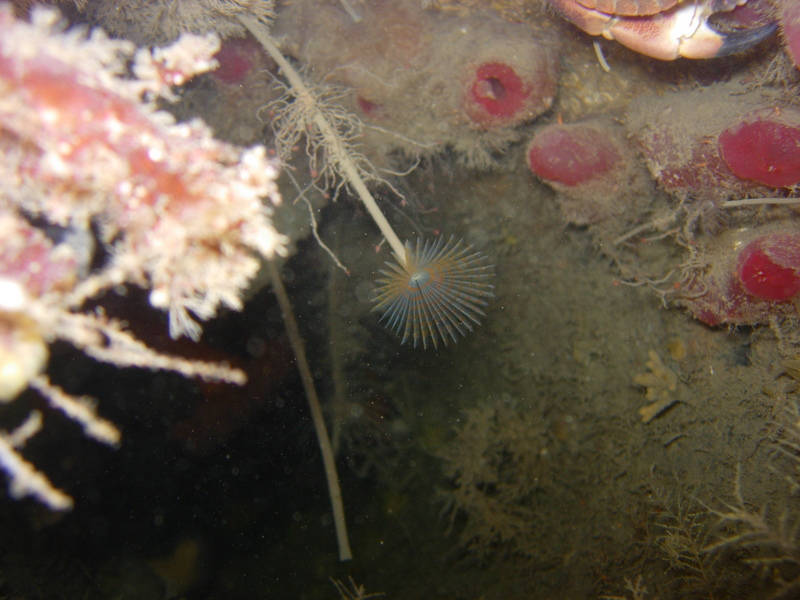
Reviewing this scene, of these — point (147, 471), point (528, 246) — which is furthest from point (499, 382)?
point (147, 471)

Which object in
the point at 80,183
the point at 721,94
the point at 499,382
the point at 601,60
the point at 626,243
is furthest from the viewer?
the point at 499,382

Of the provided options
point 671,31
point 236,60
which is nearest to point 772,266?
point 671,31

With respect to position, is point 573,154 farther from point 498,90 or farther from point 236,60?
point 236,60

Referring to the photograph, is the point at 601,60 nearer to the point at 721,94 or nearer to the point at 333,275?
the point at 721,94

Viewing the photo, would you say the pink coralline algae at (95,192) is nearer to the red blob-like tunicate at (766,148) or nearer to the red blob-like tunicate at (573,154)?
the red blob-like tunicate at (573,154)

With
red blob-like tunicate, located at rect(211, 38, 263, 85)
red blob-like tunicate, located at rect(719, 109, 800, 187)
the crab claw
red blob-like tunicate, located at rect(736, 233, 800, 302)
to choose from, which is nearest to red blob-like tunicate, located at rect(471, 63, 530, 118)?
the crab claw
